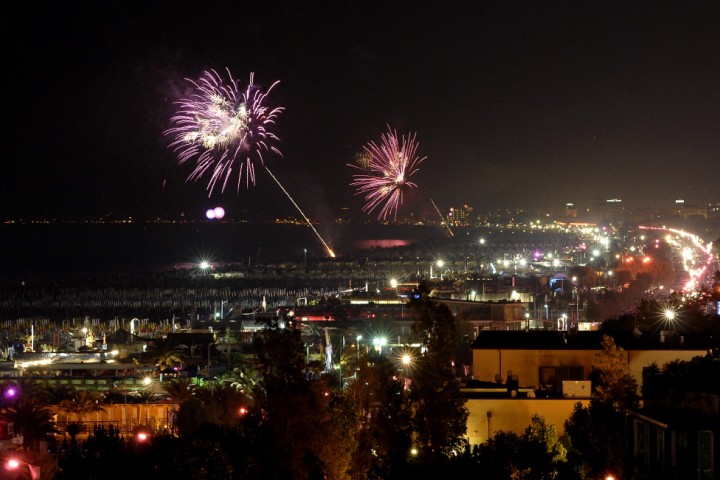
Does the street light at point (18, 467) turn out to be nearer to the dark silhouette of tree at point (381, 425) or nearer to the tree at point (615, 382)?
the dark silhouette of tree at point (381, 425)

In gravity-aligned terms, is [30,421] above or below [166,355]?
below

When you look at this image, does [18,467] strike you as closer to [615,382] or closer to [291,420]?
[291,420]

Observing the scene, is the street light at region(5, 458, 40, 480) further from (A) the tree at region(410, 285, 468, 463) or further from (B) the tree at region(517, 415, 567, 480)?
(B) the tree at region(517, 415, 567, 480)

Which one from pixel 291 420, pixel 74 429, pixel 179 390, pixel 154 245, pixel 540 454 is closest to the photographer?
pixel 291 420

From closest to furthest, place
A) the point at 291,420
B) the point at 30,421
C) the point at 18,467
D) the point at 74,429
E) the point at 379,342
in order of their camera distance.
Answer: the point at 291,420 < the point at 18,467 < the point at 74,429 < the point at 30,421 < the point at 379,342

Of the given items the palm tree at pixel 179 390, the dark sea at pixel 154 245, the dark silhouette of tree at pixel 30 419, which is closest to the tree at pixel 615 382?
the palm tree at pixel 179 390

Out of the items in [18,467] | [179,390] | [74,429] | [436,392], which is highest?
[436,392]

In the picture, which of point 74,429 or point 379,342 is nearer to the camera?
point 74,429

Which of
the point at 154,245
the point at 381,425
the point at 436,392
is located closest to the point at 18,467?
the point at 381,425

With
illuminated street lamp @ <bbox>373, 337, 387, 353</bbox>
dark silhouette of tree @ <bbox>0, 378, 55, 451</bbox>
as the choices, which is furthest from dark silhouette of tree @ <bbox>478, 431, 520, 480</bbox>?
illuminated street lamp @ <bbox>373, 337, 387, 353</bbox>

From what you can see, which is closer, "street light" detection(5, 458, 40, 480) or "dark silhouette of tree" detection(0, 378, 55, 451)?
"street light" detection(5, 458, 40, 480)
